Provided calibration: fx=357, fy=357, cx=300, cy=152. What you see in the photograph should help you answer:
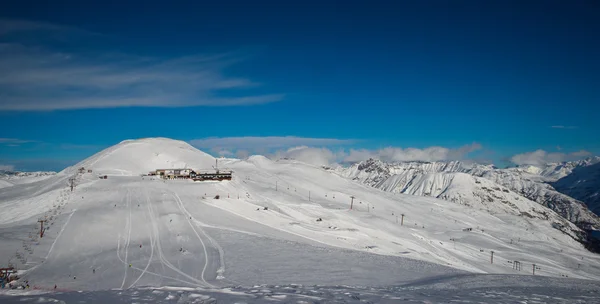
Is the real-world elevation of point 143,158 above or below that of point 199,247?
above

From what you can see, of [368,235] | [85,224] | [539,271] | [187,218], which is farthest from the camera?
[539,271]

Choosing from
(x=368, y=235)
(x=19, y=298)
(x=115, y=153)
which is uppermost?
(x=115, y=153)

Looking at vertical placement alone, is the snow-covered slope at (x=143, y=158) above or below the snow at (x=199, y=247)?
above

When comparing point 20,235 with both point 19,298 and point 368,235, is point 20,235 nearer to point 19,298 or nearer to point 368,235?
point 19,298

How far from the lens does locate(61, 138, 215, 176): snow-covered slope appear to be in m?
120

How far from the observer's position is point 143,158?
134250mm

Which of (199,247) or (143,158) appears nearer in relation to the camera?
(199,247)

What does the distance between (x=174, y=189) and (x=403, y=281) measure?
67.3m

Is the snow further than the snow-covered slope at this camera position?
No

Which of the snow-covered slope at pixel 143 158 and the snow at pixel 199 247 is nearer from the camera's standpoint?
the snow at pixel 199 247

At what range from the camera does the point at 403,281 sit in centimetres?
2919

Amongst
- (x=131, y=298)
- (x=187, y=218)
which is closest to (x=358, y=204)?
(x=187, y=218)

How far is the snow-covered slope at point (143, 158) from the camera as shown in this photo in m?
120

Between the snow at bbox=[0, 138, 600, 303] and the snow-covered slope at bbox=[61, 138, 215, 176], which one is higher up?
the snow-covered slope at bbox=[61, 138, 215, 176]
